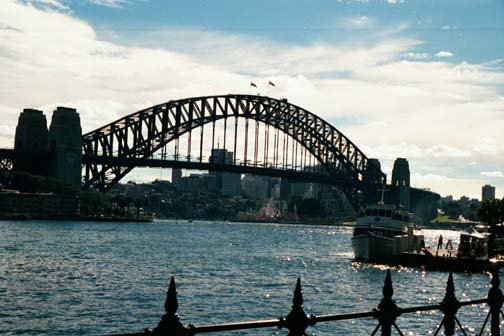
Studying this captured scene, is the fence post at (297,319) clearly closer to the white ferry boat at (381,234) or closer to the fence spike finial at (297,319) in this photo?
the fence spike finial at (297,319)

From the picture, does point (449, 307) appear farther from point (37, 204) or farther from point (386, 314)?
point (37, 204)

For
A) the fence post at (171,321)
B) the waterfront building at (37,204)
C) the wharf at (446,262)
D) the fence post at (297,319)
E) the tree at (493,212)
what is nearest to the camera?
the fence post at (171,321)

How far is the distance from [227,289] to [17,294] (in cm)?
1266

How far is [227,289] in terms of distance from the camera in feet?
156

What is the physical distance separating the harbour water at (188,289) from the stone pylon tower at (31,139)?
82110 millimetres

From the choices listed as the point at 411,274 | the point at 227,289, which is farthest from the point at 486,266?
the point at 227,289

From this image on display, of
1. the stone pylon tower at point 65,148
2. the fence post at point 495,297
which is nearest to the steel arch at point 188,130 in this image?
the stone pylon tower at point 65,148

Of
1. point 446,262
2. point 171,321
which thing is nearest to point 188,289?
point 446,262

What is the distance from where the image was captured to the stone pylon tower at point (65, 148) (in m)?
153

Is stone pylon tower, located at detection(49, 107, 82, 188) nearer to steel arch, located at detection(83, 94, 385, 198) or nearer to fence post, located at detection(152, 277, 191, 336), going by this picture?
steel arch, located at detection(83, 94, 385, 198)

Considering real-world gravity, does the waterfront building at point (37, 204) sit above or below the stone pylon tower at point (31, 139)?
below

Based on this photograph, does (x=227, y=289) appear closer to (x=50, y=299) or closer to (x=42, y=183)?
(x=50, y=299)

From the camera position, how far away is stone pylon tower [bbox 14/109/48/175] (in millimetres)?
159250

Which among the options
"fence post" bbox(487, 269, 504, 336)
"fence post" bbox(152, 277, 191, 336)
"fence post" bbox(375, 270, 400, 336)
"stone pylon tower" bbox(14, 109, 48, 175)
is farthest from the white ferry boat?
"stone pylon tower" bbox(14, 109, 48, 175)
